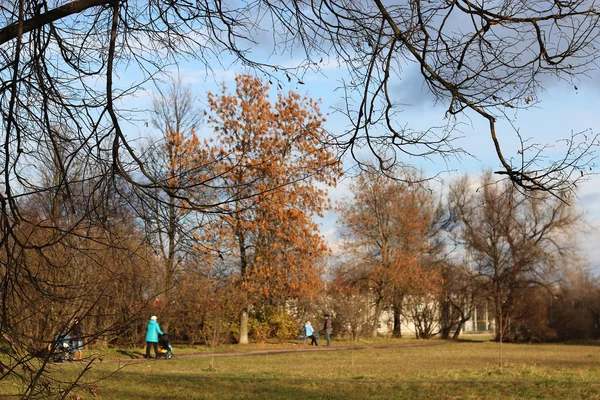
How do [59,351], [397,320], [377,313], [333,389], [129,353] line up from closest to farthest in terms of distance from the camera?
[59,351] → [333,389] → [129,353] → [377,313] → [397,320]

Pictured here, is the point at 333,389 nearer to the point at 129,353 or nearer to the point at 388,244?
the point at 129,353

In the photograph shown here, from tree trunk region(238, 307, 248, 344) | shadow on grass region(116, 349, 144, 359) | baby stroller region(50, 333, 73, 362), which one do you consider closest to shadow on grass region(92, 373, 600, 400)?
baby stroller region(50, 333, 73, 362)

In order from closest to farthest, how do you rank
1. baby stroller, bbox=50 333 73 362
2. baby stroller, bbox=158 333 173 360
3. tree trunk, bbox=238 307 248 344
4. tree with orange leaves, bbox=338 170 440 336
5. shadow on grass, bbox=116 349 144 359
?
baby stroller, bbox=50 333 73 362
baby stroller, bbox=158 333 173 360
shadow on grass, bbox=116 349 144 359
tree trunk, bbox=238 307 248 344
tree with orange leaves, bbox=338 170 440 336

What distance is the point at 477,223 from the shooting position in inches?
1854

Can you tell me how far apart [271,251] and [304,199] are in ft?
9.86

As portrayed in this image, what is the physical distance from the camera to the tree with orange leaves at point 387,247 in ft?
141

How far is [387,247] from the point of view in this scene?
4406cm

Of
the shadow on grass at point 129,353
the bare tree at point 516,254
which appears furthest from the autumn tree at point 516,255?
the shadow on grass at point 129,353

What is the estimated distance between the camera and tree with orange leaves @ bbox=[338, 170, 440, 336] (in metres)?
42.8

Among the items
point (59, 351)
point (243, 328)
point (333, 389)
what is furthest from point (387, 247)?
point (59, 351)

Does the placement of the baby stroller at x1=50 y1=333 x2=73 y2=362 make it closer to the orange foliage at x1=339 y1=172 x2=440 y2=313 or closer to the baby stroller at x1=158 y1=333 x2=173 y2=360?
the baby stroller at x1=158 y1=333 x2=173 y2=360

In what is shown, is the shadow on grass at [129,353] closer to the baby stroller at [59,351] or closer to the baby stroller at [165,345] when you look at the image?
the baby stroller at [165,345]

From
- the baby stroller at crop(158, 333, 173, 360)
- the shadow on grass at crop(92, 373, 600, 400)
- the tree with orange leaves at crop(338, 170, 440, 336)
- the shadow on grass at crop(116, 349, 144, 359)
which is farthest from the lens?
the tree with orange leaves at crop(338, 170, 440, 336)

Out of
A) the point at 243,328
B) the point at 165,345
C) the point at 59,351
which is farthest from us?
the point at 243,328
